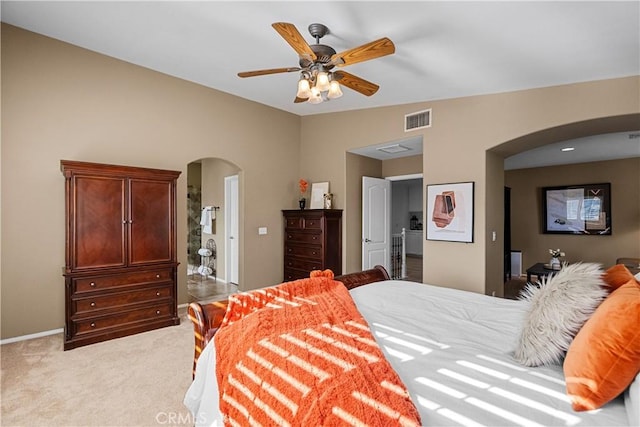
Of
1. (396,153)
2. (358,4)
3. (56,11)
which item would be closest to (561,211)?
(396,153)

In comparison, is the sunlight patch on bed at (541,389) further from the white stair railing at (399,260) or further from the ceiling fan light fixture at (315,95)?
the white stair railing at (399,260)

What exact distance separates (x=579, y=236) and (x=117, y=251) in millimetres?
8070

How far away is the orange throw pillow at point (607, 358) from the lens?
958 mm

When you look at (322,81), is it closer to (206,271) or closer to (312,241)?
(312,241)

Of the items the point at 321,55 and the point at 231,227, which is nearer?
the point at 321,55

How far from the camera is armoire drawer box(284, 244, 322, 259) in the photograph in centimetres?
481

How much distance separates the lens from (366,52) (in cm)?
232

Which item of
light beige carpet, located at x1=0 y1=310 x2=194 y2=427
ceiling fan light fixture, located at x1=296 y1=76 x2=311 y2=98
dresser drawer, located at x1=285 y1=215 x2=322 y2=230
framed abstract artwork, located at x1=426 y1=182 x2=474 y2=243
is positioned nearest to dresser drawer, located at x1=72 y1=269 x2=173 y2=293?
light beige carpet, located at x1=0 y1=310 x2=194 y2=427

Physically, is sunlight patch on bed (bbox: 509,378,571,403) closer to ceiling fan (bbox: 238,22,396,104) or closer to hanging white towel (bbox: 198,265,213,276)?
ceiling fan (bbox: 238,22,396,104)

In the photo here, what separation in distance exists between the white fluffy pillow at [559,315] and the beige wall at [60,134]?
4.02m

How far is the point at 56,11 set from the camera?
2814 millimetres

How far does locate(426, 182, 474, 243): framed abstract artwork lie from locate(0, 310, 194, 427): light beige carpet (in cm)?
325

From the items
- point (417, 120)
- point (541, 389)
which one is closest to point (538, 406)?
point (541, 389)

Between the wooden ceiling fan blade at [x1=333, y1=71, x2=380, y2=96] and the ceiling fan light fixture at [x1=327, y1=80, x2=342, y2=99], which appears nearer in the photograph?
the ceiling fan light fixture at [x1=327, y1=80, x2=342, y2=99]
